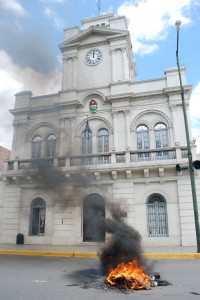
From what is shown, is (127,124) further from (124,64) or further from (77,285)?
(77,285)

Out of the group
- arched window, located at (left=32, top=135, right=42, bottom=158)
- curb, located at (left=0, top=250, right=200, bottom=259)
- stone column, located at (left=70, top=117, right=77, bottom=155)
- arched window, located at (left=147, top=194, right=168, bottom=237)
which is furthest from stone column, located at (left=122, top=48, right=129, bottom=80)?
curb, located at (left=0, top=250, right=200, bottom=259)

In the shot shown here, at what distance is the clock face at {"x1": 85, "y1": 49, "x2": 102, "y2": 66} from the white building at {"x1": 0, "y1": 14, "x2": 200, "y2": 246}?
9cm

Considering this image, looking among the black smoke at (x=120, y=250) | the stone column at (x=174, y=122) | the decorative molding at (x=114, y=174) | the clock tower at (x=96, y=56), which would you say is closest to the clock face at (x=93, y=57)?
the clock tower at (x=96, y=56)

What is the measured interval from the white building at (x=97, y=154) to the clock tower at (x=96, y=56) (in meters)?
0.08

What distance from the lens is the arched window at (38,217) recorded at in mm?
16531

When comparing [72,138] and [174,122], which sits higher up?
[174,122]

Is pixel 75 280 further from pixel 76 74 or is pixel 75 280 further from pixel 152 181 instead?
pixel 76 74

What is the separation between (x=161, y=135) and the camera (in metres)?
17.0

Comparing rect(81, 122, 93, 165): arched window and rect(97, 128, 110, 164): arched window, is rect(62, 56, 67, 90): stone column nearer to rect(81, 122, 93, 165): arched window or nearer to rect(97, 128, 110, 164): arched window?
rect(81, 122, 93, 165): arched window

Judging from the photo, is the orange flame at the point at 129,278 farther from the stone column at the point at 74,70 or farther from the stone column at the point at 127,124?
the stone column at the point at 74,70

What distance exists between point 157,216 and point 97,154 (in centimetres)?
532

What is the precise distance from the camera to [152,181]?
15250 mm

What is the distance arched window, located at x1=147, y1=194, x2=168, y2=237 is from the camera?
1473 cm

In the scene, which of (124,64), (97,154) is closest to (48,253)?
(97,154)
